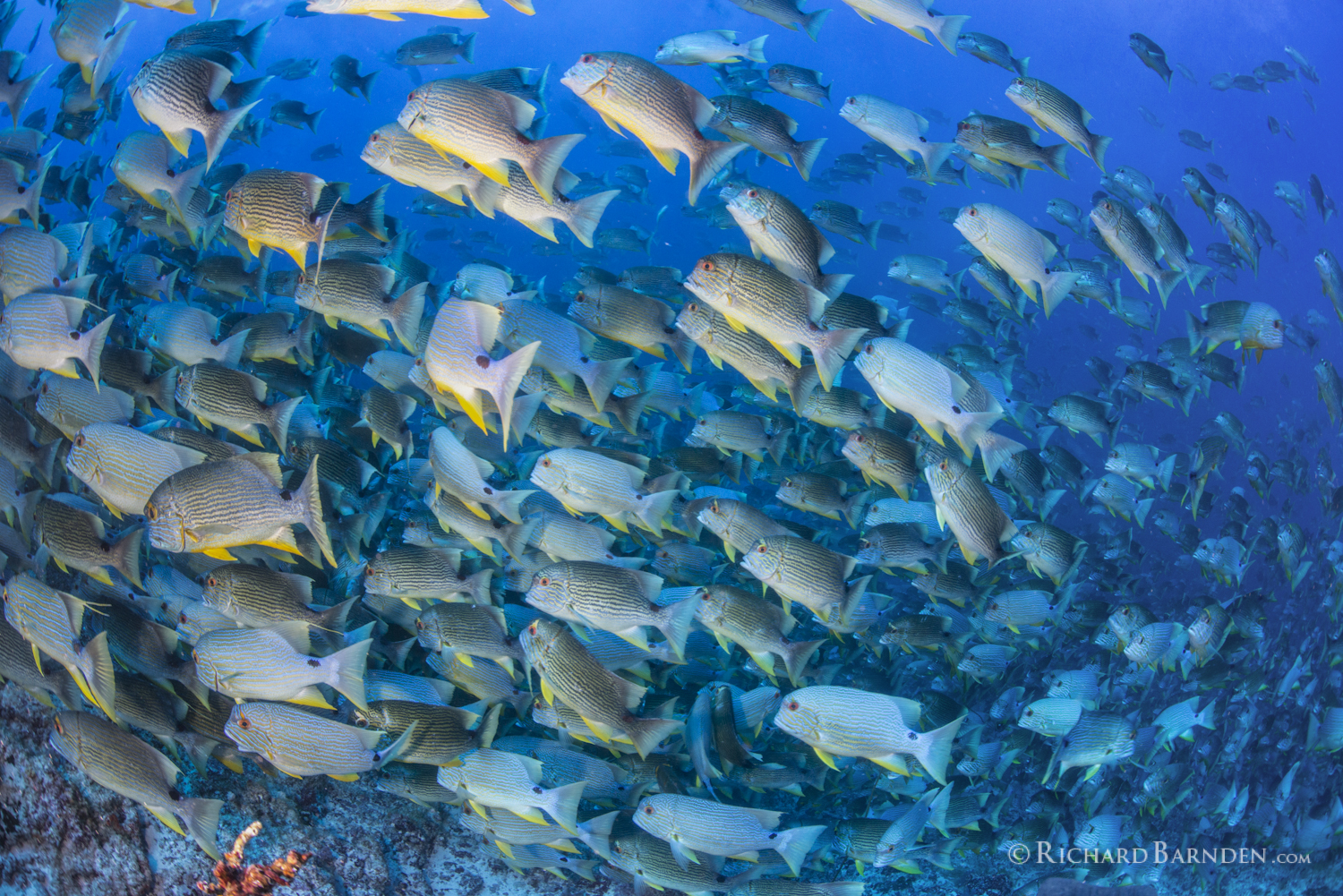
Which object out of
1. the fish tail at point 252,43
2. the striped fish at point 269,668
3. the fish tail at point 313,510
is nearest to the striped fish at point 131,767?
the striped fish at point 269,668

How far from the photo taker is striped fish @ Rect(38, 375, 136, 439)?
317cm

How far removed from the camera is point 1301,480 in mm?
8148

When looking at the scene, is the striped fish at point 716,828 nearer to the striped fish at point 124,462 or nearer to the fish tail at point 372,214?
the striped fish at point 124,462

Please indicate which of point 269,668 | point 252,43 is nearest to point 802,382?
point 269,668

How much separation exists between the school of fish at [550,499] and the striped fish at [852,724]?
0.05 feet

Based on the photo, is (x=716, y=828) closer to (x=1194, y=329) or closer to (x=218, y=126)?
(x=218, y=126)

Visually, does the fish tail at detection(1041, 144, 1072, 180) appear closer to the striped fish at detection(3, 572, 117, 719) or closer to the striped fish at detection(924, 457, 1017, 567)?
the striped fish at detection(924, 457, 1017, 567)

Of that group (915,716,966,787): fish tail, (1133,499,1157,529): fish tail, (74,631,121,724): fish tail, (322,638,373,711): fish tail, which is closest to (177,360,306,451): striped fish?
(74,631,121,724): fish tail

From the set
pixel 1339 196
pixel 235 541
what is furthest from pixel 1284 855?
pixel 1339 196

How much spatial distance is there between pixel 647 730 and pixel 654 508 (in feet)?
3.37

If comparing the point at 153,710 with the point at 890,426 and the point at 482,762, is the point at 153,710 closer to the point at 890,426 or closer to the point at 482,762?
the point at 482,762

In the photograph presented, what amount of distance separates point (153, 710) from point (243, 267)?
3143 millimetres

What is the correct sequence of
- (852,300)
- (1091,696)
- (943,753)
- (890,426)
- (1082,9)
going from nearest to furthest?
(943,753) → (852,300) → (890,426) → (1091,696) → (1082,9)

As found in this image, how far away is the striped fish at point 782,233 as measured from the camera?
104 inches
